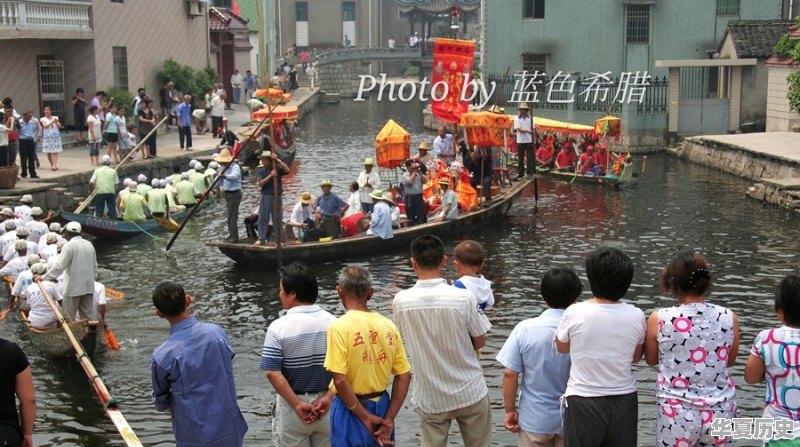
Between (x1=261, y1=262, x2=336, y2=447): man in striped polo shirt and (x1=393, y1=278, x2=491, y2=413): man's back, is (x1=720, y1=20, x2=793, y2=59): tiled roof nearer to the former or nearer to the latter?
(x1=393, y1=278, x2=491, y2=413): man's back

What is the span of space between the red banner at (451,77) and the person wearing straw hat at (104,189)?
7.54 meters

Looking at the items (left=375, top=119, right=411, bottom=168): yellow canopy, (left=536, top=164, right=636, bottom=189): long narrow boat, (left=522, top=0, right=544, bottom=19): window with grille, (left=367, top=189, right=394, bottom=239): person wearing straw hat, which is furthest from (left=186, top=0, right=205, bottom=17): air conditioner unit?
(left=367, top=189, right=394, bottom=239): person wearing straw hat

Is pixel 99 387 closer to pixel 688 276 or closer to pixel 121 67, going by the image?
pixel 688 276

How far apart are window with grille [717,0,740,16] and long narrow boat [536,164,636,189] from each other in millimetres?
15563

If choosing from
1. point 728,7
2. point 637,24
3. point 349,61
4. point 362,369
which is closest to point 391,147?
point 362,369

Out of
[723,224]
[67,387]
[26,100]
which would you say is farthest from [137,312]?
[26,100]

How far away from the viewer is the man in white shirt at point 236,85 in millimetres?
50000

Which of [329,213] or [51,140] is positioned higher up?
[51,140]

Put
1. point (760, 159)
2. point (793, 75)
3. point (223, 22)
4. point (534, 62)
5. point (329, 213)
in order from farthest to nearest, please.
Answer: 1. point (223, 22)
2. point (534, 62)
3. point (793, 75)
4. point (760, 159)
5. point (329, 213)

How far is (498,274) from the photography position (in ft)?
61.0

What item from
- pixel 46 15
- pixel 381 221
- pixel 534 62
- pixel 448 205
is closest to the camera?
pixel 381 221

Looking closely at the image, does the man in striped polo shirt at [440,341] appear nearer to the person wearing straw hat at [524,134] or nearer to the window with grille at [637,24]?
the person wearing straw hat at [524,134]

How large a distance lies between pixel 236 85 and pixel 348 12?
108 feet

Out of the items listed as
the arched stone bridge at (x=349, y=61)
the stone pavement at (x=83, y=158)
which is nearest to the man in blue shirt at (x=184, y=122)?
the stone pavement at (x=83, y=158)
